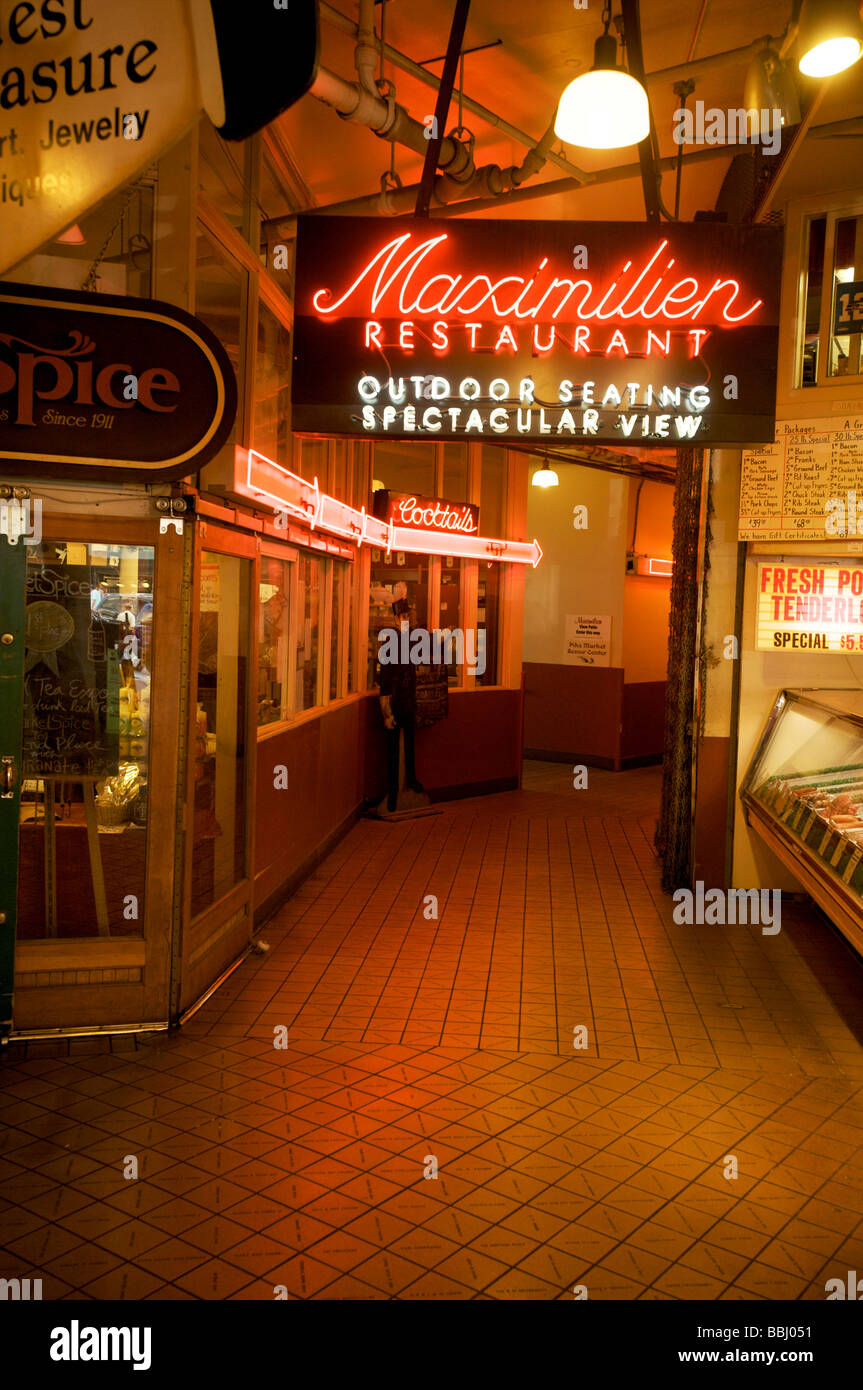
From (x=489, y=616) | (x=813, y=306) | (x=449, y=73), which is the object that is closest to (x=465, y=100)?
(x=449, y=73)

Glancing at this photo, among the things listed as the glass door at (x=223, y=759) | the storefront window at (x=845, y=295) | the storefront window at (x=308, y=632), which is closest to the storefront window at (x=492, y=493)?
the storefront window at (x=308, y=632)

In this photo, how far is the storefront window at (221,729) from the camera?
5664mm

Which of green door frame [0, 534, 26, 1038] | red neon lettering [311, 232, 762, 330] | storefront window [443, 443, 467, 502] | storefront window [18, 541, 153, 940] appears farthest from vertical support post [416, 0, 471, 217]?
storefront window [443, 443, 467, 502]

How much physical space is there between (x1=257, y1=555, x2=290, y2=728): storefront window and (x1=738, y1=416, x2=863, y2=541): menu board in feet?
11.2

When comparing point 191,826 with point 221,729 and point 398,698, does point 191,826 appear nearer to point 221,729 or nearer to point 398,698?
point 221,729

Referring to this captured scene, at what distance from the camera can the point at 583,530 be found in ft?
48.1

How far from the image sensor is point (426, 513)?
34.0ft

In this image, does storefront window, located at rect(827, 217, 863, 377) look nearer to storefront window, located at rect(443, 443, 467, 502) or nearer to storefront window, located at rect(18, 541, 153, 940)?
storefront window, located at rect(18, 541, 153, 940)

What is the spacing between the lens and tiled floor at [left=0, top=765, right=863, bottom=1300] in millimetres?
3188

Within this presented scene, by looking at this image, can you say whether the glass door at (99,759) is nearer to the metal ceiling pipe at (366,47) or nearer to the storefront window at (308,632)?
the metal ceiling pipe at (366,47)
